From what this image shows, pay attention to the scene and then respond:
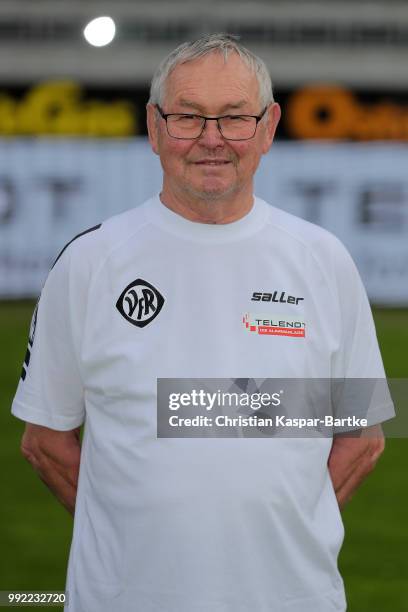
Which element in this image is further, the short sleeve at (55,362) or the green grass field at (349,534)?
the green grass field at (349,534)

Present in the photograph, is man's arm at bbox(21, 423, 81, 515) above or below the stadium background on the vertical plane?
below

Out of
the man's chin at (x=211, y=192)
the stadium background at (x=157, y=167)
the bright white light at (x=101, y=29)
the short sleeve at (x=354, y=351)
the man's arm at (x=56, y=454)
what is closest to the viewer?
the man's chin at (x=211, y=192)

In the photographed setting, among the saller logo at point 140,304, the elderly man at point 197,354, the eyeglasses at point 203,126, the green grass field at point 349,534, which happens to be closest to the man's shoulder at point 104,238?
the elderly man at point 197,354

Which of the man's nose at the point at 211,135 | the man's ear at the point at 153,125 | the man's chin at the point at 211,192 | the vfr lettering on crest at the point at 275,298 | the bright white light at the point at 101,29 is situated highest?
the bright white light at the point at 101,29

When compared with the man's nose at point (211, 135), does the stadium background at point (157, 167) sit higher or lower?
higher

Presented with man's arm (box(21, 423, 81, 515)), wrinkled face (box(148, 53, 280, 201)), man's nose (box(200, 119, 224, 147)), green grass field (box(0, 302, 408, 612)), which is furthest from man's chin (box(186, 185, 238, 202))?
green grass field (box(0, 302, 408, 612))

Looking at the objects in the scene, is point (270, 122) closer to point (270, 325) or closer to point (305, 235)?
point (305, 235)

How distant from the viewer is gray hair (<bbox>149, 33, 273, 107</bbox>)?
3074 mm

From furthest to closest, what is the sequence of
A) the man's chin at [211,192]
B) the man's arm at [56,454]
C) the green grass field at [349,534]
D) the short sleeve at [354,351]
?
the green grass field at [349,534] < the man's arm at [56,454] < the short sleeve at [354,351] < the man's chin at [211,192]

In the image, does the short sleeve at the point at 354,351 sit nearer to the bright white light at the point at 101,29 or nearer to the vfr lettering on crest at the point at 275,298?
the vfr lettering on crest at the point at 275,298

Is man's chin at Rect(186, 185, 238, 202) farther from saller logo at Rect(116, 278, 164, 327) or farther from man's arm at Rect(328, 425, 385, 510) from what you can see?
man's arm at Rect(328, 425, 385, 510)

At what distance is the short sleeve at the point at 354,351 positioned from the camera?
3.21 metres

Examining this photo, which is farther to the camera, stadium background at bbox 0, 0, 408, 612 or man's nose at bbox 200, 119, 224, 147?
stadium background at bbox 0, 0, 408, 612

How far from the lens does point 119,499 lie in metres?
3.03
